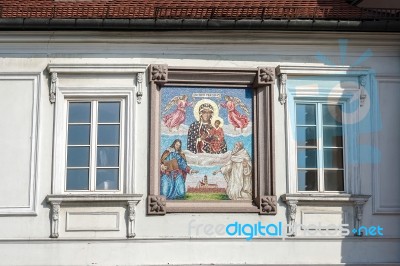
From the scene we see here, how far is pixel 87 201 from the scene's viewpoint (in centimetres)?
1360

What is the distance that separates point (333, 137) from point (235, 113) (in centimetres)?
174

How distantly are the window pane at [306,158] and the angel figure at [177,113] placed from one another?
2086 mm

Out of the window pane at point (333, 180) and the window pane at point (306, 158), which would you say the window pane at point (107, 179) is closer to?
the window pane at point (306, 158)

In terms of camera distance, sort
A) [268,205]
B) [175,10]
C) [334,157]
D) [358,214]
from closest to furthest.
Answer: [268,205] < [358,214] < [334,157] < [175,10]

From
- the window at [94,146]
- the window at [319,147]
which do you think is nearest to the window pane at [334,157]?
the window at [319,147]

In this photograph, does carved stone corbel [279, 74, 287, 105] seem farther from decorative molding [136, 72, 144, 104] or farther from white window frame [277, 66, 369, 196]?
decorative molding [136, 72, 144, 104]

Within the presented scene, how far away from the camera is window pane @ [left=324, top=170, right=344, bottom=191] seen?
14.1 m

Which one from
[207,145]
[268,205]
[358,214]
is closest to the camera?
[268,205]

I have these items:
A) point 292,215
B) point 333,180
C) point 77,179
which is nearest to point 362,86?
point 333,180

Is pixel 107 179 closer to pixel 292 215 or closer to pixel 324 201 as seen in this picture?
pixel 292 215

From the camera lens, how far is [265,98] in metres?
14.2

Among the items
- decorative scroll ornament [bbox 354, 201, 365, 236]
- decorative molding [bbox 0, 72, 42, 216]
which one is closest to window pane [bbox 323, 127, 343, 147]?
decorative scroll ornament [bbox 354, 201, 365, 236]

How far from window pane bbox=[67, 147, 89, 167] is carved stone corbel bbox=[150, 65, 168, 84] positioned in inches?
64.7

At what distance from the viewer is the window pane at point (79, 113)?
14.1 metres
